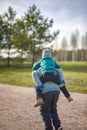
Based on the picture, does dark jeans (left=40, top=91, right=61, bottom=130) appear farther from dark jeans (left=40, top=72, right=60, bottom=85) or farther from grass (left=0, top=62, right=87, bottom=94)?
grass (left=0, top=62, right=87, bottom=94)

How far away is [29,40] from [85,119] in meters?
29.6

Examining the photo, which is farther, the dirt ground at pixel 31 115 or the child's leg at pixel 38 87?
the dirt ground at pixel 31 115

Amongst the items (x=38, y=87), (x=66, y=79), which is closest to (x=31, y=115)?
(x=38, y=87)

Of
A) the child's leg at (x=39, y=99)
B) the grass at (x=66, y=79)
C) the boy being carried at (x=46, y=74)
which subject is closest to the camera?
the child's leg at (x=39, y=99)

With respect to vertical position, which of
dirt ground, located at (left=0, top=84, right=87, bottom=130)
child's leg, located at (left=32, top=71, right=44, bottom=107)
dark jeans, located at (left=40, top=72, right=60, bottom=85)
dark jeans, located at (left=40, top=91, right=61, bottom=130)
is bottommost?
dirt ground, located at (left=0, top=84, right=87, bottom=130)

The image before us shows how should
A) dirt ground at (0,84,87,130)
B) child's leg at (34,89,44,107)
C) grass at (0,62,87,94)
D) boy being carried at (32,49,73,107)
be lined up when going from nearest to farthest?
child's leg at (34,89,44,107) < boy being carried at (32,49,73,107) < dirt ground at (0,84,87,130) < grass at (0,62,87,94)

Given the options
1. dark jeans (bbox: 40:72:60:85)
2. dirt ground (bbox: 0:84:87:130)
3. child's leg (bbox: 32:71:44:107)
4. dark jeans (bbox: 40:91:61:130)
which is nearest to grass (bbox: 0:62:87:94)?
dirt ground (bbox: 0:84:87:130)

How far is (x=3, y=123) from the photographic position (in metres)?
7.08

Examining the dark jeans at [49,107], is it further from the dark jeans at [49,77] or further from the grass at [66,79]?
the grass at [66,79]

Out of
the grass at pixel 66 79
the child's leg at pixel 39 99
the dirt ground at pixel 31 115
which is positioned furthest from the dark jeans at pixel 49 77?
the grass at pixel 66 79

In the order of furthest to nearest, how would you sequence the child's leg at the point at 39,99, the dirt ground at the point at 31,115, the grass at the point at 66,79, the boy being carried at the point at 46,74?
the grass at the point at 66,79
the dirt ground at the point at 31,115
the boy being carried at the point at 46,74
the child's leg at the point at 39,99

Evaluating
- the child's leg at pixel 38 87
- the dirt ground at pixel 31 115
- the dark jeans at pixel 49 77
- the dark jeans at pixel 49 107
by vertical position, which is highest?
the dark jeans at pixel 49 77

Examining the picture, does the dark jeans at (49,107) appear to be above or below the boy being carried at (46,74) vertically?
below

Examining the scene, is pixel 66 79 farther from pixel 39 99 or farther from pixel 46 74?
pixel 39 99
